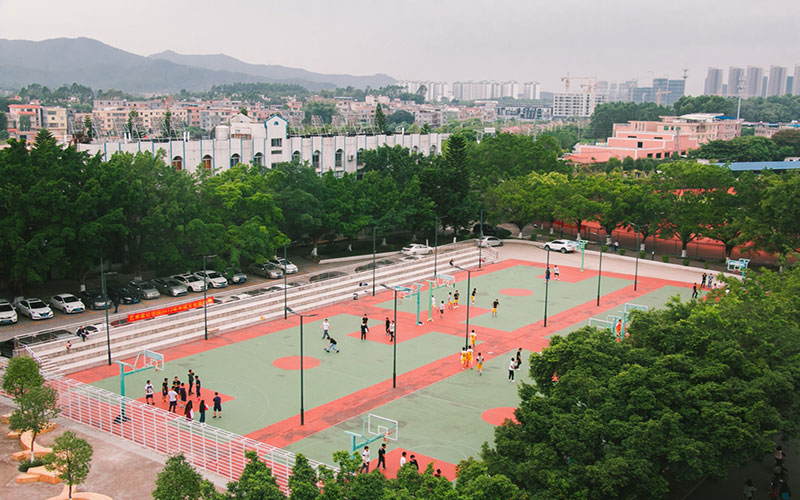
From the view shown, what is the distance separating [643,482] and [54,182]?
4052 centimetres

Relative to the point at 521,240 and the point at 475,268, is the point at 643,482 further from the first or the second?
the point at 521,240

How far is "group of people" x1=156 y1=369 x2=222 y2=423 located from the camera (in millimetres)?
31812

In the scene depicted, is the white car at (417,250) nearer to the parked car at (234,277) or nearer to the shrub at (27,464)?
the parked car at (234,277)

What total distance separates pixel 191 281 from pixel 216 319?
848 cm

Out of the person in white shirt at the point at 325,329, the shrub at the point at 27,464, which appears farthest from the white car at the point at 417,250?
the shrub at the point at 27,464

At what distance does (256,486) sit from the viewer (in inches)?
749

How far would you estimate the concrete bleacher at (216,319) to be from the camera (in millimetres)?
39125

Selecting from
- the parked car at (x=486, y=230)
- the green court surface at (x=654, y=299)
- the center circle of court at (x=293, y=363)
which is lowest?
the center circle of court at (x=293, y=363)

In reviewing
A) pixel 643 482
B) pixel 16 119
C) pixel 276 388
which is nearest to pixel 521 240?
pixel 276 388

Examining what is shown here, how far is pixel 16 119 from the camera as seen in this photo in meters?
197

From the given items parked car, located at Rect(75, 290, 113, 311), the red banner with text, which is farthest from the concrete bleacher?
parked car, located at Rect(75, 290, 113, 311)

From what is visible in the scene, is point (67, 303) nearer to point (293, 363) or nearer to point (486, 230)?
point (293, 363)

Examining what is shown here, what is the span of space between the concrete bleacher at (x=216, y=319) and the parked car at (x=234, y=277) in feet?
18.8

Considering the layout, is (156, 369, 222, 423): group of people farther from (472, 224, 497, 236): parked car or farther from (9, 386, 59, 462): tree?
(472, 224, 497, 236): parked car
